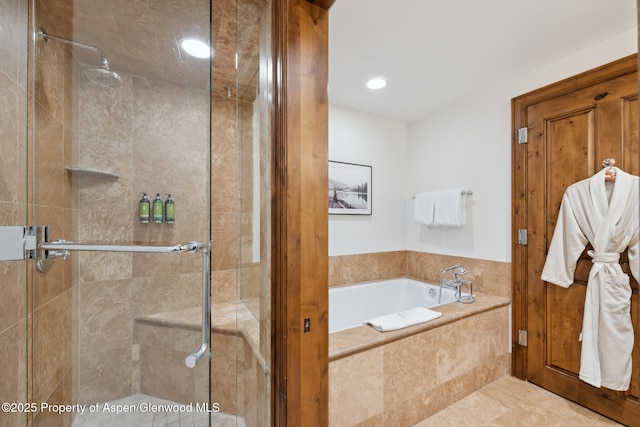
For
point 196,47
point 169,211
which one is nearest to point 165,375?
point 169,211

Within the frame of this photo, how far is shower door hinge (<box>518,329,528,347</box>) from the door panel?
0.13ft

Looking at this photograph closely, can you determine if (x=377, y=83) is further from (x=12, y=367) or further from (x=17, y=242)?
(x=12, y=367)

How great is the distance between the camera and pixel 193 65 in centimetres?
117

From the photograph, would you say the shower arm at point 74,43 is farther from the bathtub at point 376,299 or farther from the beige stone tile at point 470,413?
the beige stone tile at point 470,413

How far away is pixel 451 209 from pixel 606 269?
3.72 feet

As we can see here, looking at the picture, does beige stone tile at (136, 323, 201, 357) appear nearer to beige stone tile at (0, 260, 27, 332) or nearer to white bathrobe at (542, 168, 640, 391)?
beige stone tile at (0, 260, 27, 332)

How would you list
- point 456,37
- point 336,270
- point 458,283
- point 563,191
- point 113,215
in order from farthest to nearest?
point 336,270 → point 458,283 → point 563,191 → point 456,37 → point 113,215

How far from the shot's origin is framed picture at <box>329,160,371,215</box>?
113 inches

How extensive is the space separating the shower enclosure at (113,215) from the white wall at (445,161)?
71.5 inches

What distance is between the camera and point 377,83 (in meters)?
2.46

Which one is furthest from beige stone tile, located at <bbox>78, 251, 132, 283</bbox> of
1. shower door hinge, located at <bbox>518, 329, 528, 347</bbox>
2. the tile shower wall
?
shower door hinge, located at <bbox>518, 329, 528, 347</bbox>

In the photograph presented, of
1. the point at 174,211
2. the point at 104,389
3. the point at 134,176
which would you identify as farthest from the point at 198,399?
the point at 134,176

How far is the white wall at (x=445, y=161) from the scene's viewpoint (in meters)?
2.36

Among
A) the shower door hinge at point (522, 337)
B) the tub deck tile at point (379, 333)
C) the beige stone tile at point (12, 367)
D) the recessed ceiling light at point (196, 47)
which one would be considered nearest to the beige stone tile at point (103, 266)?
the beige stone tile at point (12, 367)
